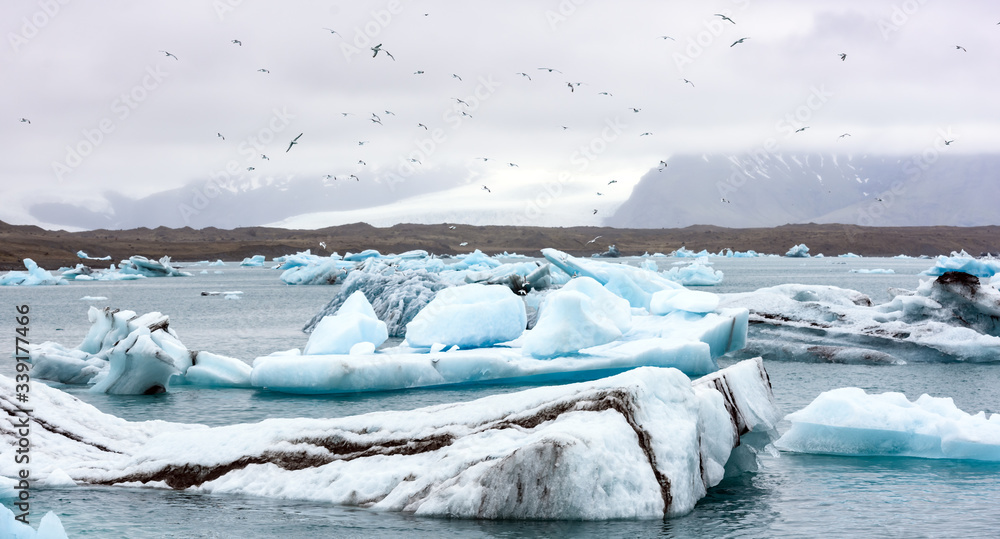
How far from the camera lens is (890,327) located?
18047 mm

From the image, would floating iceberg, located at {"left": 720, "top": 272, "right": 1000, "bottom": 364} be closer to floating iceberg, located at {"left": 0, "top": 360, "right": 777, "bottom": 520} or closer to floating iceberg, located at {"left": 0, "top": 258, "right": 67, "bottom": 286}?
floating iceberg, located at {"left": 0, "top": 360, "right": 777, "bottom": 520}

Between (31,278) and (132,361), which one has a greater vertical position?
(31,278)

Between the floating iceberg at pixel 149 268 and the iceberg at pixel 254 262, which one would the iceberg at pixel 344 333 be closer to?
the floating iceberg at pixel 149 268


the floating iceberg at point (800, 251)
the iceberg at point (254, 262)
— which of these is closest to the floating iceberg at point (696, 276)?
the iceberg at point (254, 262)

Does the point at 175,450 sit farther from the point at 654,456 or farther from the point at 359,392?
the point at 359,392

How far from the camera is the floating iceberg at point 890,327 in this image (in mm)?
17203

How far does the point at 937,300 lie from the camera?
1853 centimetres

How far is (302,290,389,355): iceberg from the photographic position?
15922mm

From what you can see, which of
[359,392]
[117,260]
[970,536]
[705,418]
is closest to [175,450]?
[705,418]

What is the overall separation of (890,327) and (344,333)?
11.9 metres

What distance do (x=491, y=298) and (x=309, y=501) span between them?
10541 mm

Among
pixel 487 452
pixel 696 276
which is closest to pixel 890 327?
pixel 487 452

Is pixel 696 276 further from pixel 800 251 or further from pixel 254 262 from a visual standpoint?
pixel 800 251

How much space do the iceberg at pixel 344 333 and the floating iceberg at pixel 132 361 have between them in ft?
5.00
